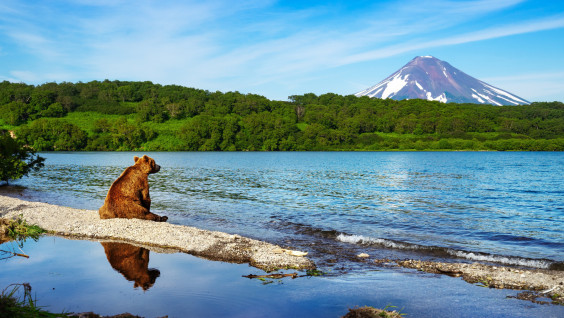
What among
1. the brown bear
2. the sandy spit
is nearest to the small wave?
the sandy spit

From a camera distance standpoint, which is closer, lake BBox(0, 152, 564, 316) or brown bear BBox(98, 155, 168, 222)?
lake BBox(0, 152, 564, 316)

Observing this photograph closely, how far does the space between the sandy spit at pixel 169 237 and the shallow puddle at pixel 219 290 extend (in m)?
0.73

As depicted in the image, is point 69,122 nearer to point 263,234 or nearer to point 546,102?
point 263,234

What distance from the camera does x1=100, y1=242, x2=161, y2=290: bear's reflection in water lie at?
8.11m

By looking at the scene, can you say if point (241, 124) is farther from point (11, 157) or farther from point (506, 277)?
point (506, 277)

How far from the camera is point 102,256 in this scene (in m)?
9.95

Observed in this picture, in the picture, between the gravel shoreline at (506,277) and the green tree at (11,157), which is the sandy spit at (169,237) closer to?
the gravel shoreline at (506,277)

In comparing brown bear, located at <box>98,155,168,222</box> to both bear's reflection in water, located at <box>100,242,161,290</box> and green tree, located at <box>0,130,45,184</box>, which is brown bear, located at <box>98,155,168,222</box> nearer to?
bear's reflection in water, located at <box>100,242,161,290</box>

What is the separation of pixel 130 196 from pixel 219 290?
8706 millimetres

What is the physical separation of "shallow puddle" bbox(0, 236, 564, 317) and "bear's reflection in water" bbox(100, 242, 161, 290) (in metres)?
0.02

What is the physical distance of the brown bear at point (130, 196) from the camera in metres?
14.6

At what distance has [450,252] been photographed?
1242 cm

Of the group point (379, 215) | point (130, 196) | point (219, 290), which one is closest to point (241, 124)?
point (379, 215)

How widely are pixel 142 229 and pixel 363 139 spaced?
16434 cm
